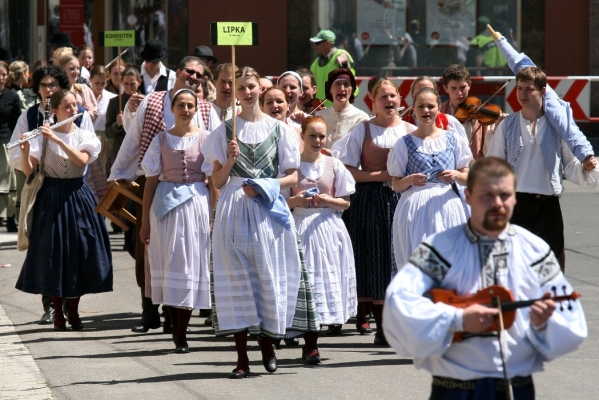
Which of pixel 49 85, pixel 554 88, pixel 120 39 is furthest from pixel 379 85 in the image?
pixel 554 88

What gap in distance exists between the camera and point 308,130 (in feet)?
28.3

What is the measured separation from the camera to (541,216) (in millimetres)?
8312

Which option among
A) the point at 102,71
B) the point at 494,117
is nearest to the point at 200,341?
the point at 494,117

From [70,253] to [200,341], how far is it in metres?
1.29

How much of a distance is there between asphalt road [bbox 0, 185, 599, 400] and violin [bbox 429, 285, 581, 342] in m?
2.88

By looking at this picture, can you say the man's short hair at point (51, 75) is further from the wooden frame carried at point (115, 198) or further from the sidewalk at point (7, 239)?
the sidewalk at point (7, 239)

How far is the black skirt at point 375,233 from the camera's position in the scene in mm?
9102

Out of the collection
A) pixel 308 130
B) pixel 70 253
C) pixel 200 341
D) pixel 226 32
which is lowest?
pixel 200 341

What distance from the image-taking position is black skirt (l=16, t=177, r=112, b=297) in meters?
9.48

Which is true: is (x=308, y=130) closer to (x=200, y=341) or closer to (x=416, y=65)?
(x=200, y=341)

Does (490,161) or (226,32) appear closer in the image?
(490,161)

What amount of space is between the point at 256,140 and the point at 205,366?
58.8 inches

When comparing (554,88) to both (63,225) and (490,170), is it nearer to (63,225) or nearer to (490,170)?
(63,225)

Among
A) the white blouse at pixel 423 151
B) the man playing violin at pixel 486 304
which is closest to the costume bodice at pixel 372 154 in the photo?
the white blouse at pixel 423 151
